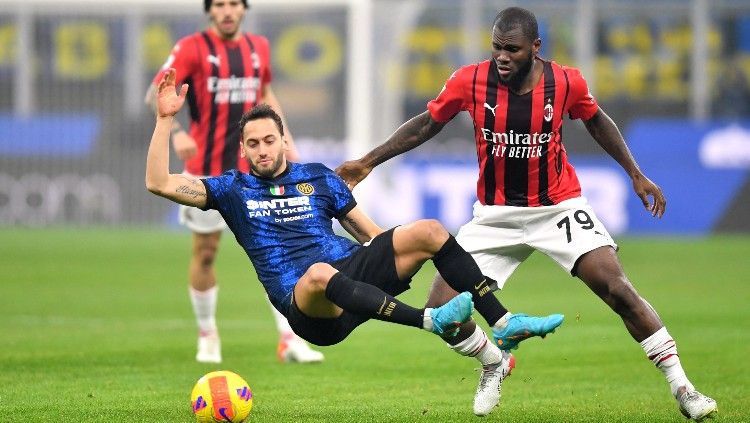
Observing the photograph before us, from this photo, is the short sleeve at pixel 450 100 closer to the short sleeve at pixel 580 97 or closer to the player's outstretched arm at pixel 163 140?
the short sleeve at pixel 580 97

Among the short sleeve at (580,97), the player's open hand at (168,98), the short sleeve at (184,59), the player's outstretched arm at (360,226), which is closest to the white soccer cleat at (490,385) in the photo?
the player's outstretched arm at (360,226)

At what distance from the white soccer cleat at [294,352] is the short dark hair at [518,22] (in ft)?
11.5

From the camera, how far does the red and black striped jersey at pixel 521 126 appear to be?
751 centimetres

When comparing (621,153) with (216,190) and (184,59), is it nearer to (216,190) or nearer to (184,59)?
(216,190)

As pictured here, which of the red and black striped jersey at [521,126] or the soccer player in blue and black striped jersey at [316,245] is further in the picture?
the red and black striped jersey at [521,126]

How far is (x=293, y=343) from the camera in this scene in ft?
32.6

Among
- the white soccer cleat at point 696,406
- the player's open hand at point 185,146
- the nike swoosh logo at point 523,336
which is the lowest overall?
the white soccer cleat at point 696,406

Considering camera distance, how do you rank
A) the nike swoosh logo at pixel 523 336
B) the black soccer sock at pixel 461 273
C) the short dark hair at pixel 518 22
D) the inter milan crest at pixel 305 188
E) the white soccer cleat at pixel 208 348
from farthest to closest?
the white soccer cleat at pixel 208 348 → the inter milan crest at pixel 305 188 → the short dark hair at pixel 518 22 → the black soccer sock at pixel 461 273 → the nike swoosh logo at pixel 523 336

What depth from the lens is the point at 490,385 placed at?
746 centimetres

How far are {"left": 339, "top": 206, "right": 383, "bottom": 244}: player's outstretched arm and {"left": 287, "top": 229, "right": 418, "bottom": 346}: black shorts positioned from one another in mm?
287

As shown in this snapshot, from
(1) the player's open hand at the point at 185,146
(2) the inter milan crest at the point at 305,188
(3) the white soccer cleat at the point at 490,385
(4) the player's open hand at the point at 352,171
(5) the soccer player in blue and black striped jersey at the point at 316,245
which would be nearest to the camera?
(5) the soccer player in blue and black striped jersey at the point at 316,245

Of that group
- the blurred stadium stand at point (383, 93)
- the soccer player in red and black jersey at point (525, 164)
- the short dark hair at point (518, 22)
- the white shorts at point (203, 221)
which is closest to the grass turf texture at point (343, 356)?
the soccer player in red and black jersey at point (525, 164)

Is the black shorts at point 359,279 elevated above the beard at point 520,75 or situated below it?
below

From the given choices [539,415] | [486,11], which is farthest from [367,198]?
[539,415]
